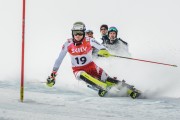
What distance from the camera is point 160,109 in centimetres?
836

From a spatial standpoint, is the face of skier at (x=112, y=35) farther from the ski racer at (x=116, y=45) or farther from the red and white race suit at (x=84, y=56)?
the red and white race suit at (x=84, y=56)

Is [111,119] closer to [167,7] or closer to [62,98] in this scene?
[62,98]

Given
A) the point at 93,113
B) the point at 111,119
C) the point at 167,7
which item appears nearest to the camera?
the point at 111,119

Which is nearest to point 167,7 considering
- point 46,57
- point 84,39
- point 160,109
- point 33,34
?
point 33,34

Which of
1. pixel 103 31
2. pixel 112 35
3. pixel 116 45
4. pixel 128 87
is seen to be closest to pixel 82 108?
pixel 128 87

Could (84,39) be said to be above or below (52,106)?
above

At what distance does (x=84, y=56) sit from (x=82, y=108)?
2917mm

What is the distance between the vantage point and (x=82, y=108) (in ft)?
26.9

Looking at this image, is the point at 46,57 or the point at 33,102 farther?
the point at 46,57

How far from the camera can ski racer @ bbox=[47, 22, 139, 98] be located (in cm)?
1074

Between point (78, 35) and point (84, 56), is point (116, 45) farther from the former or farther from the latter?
point (78, 35)

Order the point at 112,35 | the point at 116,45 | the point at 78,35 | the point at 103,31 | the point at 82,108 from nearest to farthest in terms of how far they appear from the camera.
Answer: the point at 82,108, the point at 78,35, the point at 112,35, the point at 116,45, the point at 103,31

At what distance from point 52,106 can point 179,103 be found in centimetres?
269

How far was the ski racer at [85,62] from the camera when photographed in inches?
423
